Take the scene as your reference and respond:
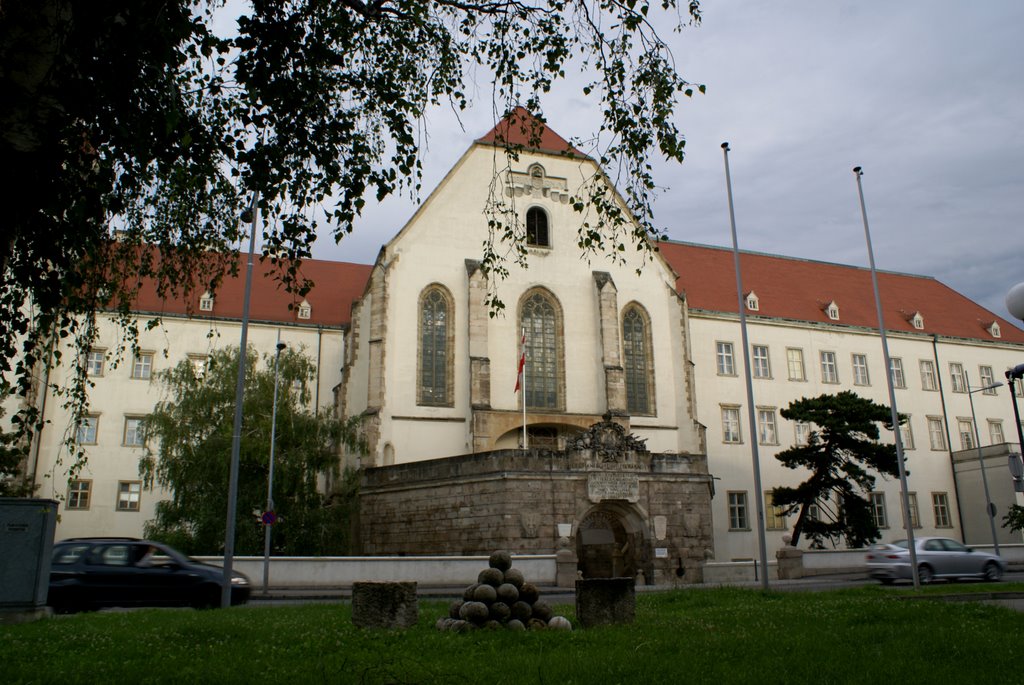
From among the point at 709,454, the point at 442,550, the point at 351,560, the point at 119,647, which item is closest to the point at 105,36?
the point at 119,647

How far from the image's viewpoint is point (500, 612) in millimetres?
11492

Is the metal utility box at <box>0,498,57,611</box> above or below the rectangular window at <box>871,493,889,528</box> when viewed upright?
below

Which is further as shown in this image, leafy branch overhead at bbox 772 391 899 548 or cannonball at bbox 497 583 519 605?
leafy branch overhead at bbox 772 391 899 548

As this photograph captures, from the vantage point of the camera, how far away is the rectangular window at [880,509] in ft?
146

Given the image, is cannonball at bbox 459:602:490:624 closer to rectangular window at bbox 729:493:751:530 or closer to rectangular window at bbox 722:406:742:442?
rectangular window at bbox 729:493:751:530

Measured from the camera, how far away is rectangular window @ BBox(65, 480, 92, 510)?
3734 cm

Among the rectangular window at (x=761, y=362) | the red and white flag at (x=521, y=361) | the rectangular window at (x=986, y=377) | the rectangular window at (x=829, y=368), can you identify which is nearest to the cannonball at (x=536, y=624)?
the red and white flag at (x=521, y=361)

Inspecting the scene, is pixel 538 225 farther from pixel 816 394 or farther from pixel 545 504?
pixel 816 394

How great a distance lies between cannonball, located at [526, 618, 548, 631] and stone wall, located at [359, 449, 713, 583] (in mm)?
15464

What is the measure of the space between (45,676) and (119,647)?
196 centimetres

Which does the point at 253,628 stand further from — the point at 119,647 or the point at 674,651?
the point at 674,651

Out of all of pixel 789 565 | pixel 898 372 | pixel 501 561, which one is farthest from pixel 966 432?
pixel 501 561

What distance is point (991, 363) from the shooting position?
52125mm

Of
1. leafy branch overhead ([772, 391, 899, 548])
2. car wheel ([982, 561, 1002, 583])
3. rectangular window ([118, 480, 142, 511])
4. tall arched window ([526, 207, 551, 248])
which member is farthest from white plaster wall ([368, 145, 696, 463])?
car wheel ([982, 561, 1002, 583])
